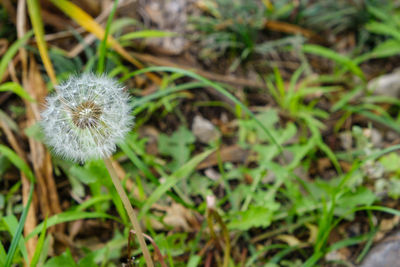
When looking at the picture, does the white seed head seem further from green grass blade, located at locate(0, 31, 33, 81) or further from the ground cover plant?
green grass blade, located at locate(0, 31, 33, 81)

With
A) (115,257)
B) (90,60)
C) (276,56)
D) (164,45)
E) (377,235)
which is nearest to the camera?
(115,257)

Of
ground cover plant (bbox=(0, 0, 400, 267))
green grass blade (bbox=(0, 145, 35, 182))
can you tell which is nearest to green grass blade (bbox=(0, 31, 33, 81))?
ground cover plant (bbox=(0, 0, 400, 267))

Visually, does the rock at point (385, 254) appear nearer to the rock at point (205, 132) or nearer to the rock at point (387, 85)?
the rock at point (205, 132)

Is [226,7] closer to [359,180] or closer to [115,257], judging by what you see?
[359,180]

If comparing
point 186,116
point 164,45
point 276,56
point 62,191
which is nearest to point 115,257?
point 62,191

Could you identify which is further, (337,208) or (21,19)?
(21,19)

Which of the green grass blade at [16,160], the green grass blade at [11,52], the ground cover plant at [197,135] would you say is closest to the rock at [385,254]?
the ground cover plant at [197,135]

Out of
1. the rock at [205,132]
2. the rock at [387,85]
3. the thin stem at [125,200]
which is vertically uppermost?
the thin stem at [125,200]
